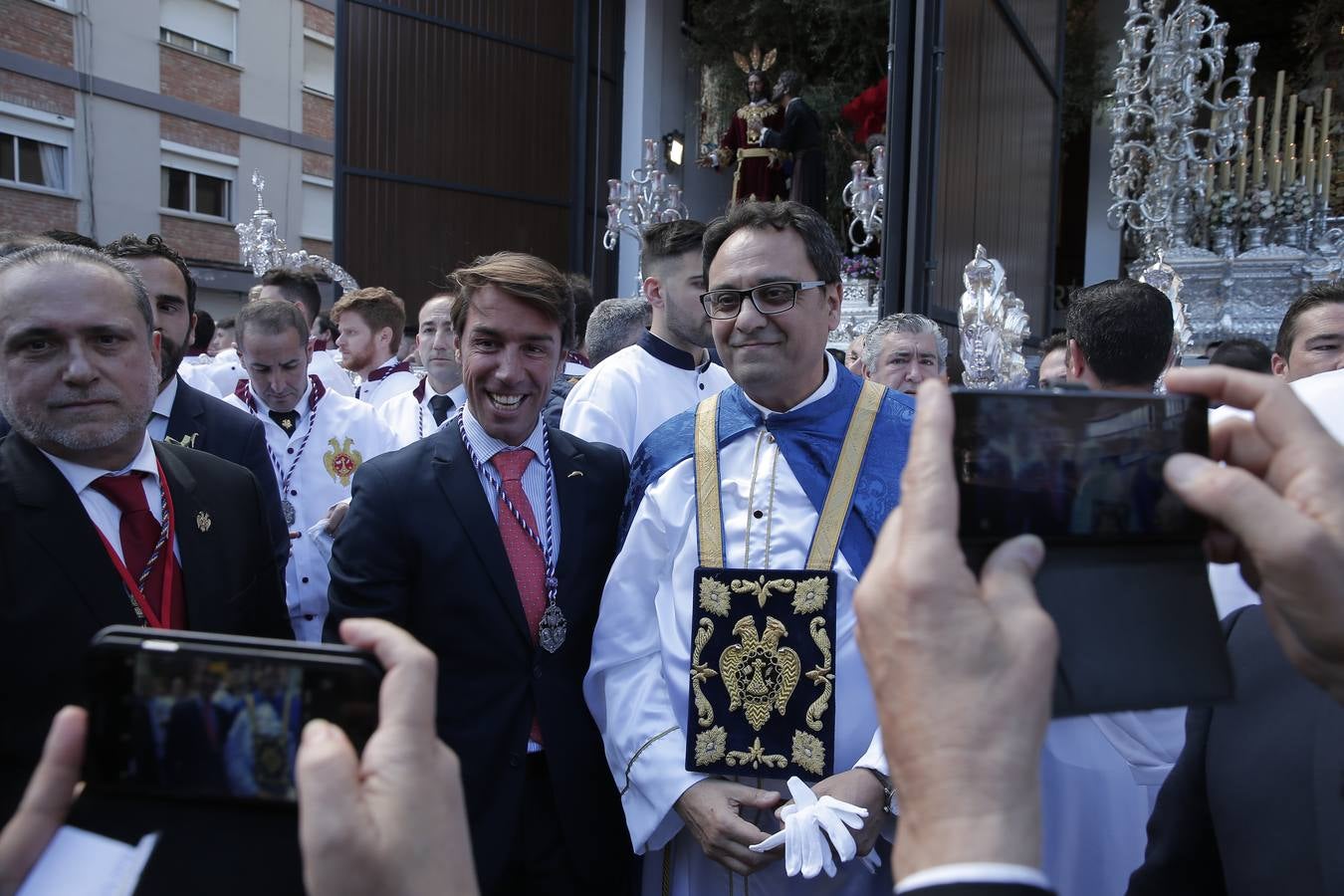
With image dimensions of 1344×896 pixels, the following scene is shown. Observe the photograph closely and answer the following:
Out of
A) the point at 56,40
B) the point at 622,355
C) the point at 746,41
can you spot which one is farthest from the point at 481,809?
the point at 56,40

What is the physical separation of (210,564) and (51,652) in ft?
1.17

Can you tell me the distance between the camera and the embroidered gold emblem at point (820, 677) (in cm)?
227

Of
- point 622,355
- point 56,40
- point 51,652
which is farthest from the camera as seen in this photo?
point 56,40

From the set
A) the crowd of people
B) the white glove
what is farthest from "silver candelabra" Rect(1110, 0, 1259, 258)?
the white glove

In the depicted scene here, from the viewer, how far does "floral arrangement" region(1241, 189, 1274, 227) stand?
10.1 m

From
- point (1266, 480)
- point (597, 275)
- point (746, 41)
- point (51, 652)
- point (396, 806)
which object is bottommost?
point (51, 652)

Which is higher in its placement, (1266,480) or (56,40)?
(56,40)

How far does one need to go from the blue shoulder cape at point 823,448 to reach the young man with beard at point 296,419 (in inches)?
73.3

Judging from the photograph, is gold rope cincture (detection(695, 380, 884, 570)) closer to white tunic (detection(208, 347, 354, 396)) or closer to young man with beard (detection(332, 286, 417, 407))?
white tunic (detection(208, 347, 354, 396))

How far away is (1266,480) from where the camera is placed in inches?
38.4

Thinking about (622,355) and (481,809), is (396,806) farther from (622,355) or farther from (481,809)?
(622,355)

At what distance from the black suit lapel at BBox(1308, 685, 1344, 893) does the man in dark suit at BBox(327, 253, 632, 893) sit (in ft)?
5.35

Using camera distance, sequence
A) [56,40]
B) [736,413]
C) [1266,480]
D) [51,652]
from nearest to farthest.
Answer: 1. [1266,480]
2. [51,652]
3. [736,413]
4. [56,40]

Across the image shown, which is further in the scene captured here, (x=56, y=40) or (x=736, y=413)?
(x=56, y=40)
